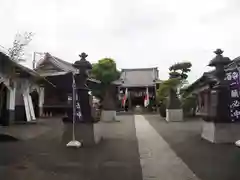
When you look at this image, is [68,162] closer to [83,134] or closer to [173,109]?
[83,134]

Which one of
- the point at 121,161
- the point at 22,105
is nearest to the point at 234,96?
the point at 121,161

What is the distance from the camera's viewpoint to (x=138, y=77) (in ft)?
167

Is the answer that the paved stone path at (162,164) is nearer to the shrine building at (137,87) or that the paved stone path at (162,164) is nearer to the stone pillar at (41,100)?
the stone pillar at (41,100)

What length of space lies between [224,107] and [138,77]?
3898 centimetres

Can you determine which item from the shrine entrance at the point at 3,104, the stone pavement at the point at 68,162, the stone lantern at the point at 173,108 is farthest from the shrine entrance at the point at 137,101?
the stone pavement at the point at 68,162

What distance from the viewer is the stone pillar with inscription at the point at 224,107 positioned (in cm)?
1180

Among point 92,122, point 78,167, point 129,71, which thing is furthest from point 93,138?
point 129,71

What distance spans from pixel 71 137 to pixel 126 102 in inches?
1330

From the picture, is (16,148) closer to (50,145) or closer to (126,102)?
(50,145)

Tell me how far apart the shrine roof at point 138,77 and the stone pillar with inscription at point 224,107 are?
33897 mm

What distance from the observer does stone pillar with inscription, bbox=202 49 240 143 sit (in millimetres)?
11797

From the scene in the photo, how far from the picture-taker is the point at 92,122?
1185cm

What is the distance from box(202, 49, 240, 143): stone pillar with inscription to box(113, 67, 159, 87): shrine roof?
33.9 m

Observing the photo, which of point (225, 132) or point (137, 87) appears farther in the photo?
point (137, 87)
